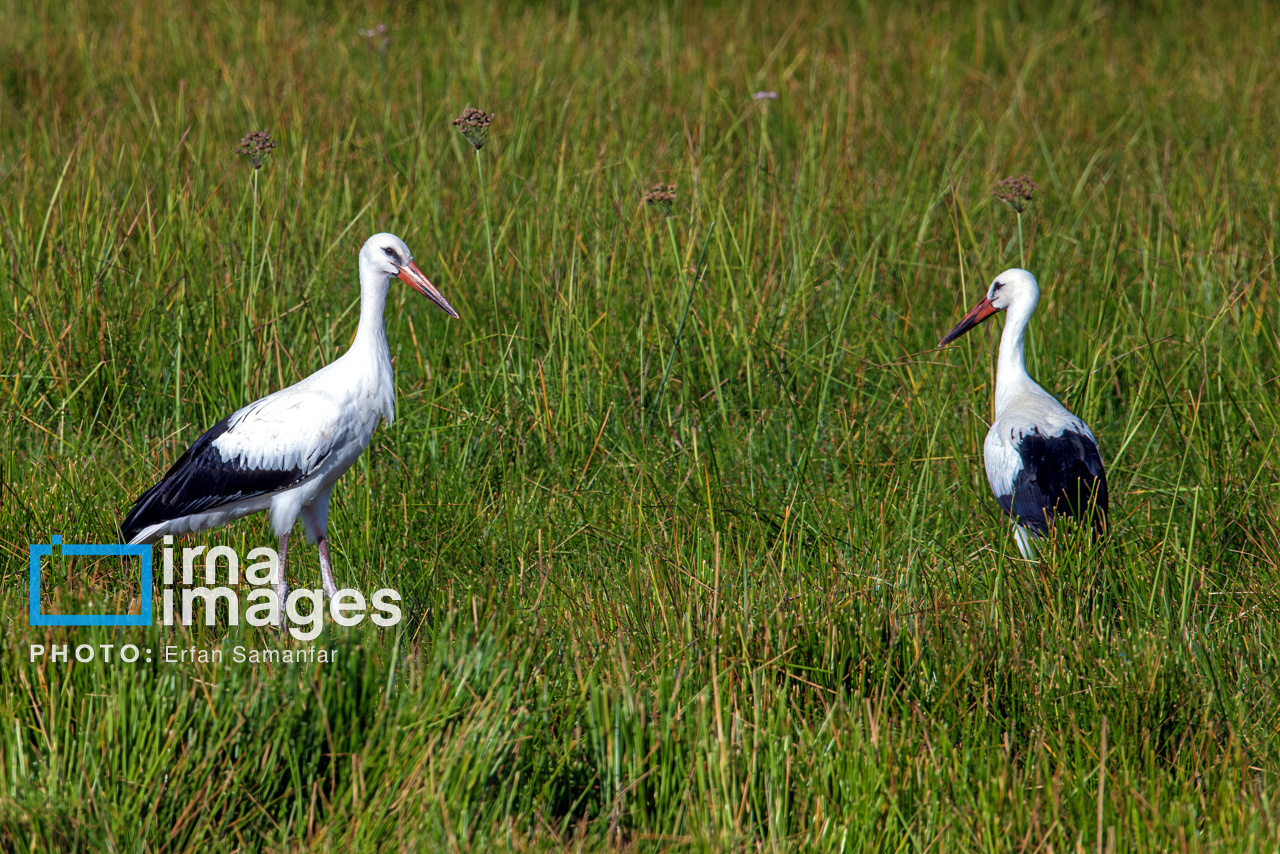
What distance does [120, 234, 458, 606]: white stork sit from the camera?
3.48 meters

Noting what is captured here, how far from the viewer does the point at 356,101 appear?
630 cm

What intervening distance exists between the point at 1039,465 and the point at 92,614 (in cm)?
250

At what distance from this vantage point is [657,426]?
4.31 meters

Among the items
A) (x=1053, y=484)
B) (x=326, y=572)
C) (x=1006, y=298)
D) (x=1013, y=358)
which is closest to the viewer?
(x=326, y=572)

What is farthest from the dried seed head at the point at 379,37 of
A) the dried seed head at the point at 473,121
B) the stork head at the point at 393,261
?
the stork head at the point at 393,261

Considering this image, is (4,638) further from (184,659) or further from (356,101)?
(356,101)

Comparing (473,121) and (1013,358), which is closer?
(473,121)

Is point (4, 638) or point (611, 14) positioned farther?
point (611, 14)

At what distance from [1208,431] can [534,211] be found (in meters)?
2.63

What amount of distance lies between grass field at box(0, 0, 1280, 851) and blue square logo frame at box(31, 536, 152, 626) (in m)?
0.04

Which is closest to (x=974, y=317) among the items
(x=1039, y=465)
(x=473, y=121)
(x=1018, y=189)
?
(x=1018, y=189)

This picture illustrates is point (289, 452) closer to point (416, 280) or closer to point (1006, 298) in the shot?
point (416, 280)

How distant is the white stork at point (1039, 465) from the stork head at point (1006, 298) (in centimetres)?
30


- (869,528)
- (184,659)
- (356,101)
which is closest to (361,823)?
(184,659)
